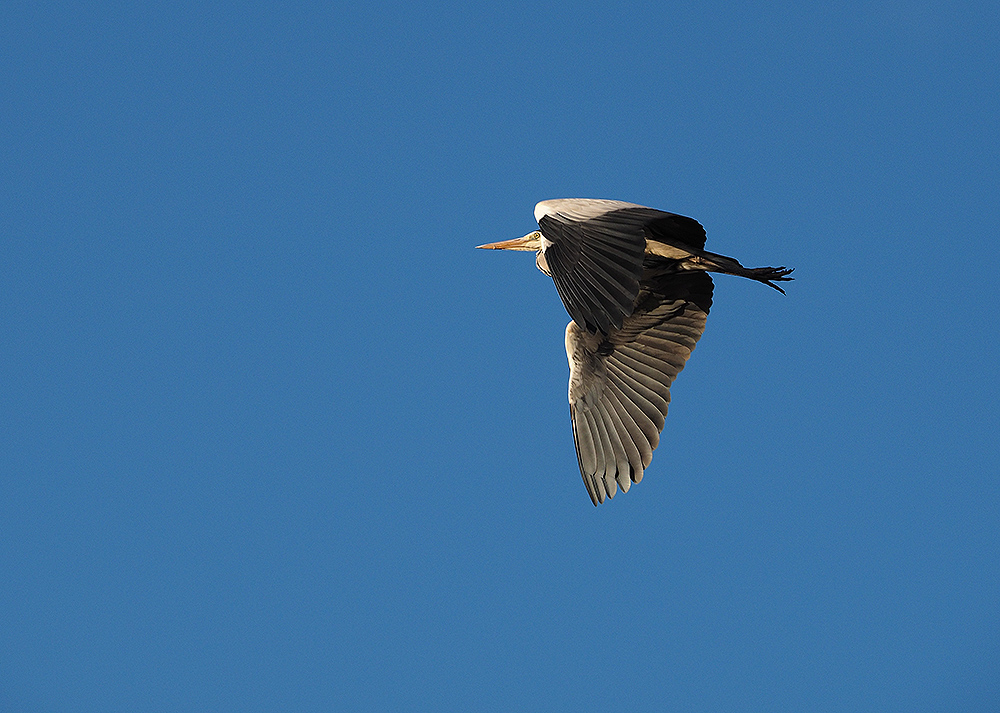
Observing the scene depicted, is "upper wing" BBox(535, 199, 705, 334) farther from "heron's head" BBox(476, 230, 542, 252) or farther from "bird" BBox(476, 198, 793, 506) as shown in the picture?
"heron's head" BBox(476, 230, 542, 252)

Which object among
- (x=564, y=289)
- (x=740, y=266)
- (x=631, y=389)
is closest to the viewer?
(x=564, y=289)

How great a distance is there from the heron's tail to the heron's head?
2290 mm

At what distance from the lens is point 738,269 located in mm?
9883

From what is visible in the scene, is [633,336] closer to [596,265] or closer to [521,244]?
[521,244]

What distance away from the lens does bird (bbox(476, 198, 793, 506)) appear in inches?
356

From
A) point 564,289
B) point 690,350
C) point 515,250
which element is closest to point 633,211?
point 564,289

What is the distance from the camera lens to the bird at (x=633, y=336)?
9.05m

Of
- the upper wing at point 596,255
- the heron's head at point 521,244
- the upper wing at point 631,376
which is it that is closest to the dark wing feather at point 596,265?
the upper wing at point 596,255

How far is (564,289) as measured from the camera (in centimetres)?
826

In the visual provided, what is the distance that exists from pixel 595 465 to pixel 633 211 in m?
2.51

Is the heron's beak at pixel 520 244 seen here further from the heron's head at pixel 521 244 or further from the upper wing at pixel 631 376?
the upper wing at pixel 631 376

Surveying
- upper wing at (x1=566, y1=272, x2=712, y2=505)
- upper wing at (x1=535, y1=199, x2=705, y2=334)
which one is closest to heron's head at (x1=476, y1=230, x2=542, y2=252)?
upper wing at (x1=566, y1=272, x2=712, y2=505)

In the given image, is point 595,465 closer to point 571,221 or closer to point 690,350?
point 690,350

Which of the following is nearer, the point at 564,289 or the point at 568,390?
the point at 564,289
